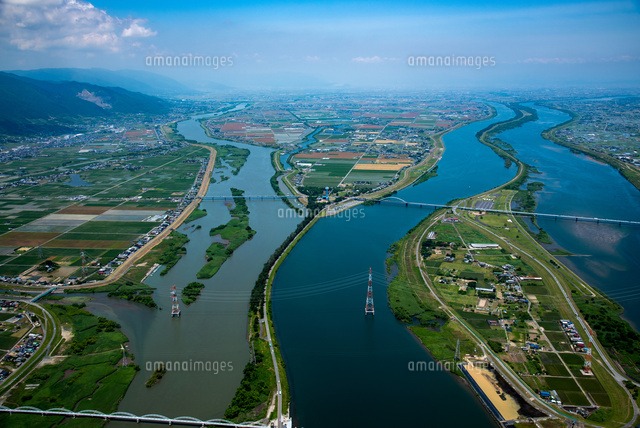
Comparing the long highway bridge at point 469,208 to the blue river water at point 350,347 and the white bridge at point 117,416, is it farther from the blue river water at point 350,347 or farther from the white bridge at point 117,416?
the white bridge at point 117,416

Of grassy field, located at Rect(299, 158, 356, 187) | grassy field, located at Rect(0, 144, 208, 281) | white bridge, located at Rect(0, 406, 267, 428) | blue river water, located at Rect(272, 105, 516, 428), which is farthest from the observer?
grassy field, located at Rect(299, 158, 356, 187)

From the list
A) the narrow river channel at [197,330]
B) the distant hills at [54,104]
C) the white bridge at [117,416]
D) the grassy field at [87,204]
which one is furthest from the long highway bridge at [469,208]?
the distant hills at [54,104]

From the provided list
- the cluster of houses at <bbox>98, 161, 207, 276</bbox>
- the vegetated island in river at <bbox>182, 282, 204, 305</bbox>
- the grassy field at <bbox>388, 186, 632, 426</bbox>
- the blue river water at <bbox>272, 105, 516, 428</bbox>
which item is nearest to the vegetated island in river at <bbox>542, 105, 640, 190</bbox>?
the grassy field at <bbox>388, 186, 632, 426</bbox>

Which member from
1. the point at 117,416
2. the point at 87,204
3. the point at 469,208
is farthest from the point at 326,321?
the point at 87,204

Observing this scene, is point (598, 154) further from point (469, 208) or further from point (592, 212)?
point (469, 208)

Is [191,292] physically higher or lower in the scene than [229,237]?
lower

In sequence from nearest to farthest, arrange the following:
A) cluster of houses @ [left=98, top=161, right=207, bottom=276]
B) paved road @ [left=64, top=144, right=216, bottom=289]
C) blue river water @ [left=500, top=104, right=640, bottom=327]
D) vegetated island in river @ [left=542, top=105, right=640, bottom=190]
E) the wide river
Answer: the wide river
paved road @ [left=64, top=144, right=216, bottom=289]
blue river water @ [left=500, top=104, right=640, bottom=327]
cluster of houses @ [left=98, top=161, right=207, bottom=276]
vegetated island in river @ [left=542, top=105, right=640, bottom=190]

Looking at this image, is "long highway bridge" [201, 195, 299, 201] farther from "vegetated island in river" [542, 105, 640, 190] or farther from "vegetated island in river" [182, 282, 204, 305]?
"vegetated island in river" [542, 105, 640, 190]
